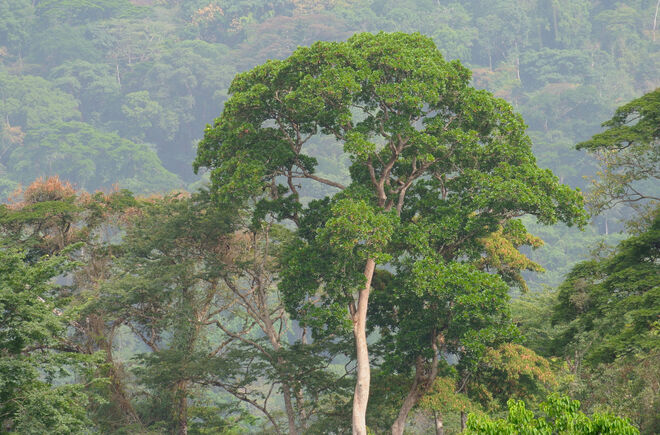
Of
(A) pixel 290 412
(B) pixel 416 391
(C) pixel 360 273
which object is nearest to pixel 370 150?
(C) pixel 360 273

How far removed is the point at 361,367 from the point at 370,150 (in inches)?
169

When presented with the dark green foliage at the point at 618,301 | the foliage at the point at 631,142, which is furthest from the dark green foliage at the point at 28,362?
the foliage at the point at 631,142

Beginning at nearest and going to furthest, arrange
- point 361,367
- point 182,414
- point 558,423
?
point 558,423, point 361,367, point 182,414

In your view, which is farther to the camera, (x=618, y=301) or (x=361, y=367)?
(x=361, y=367)

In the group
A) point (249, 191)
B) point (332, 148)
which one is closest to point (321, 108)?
point (249, 191)

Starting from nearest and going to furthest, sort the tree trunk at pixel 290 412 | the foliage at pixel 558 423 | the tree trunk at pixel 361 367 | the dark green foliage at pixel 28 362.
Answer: the foliage at pixel 558 423 < the dark green foliage at pixel 28 362 < the tree trunk at pixel 361 367 < the tree trunk at pixel 290 412

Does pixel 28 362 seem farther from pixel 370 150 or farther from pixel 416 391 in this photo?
pixel 416 391

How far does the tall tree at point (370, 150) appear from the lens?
15273mm

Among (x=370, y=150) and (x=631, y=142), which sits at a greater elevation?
(x=370, y=150)

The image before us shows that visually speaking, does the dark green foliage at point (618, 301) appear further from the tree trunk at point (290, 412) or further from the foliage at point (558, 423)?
the tree trunk at point (290, 412)

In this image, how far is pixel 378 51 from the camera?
619 inches

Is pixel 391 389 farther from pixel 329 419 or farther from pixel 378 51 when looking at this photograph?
pixel 378 51

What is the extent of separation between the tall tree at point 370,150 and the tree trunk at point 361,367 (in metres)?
0.02

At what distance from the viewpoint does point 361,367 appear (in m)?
15.8
